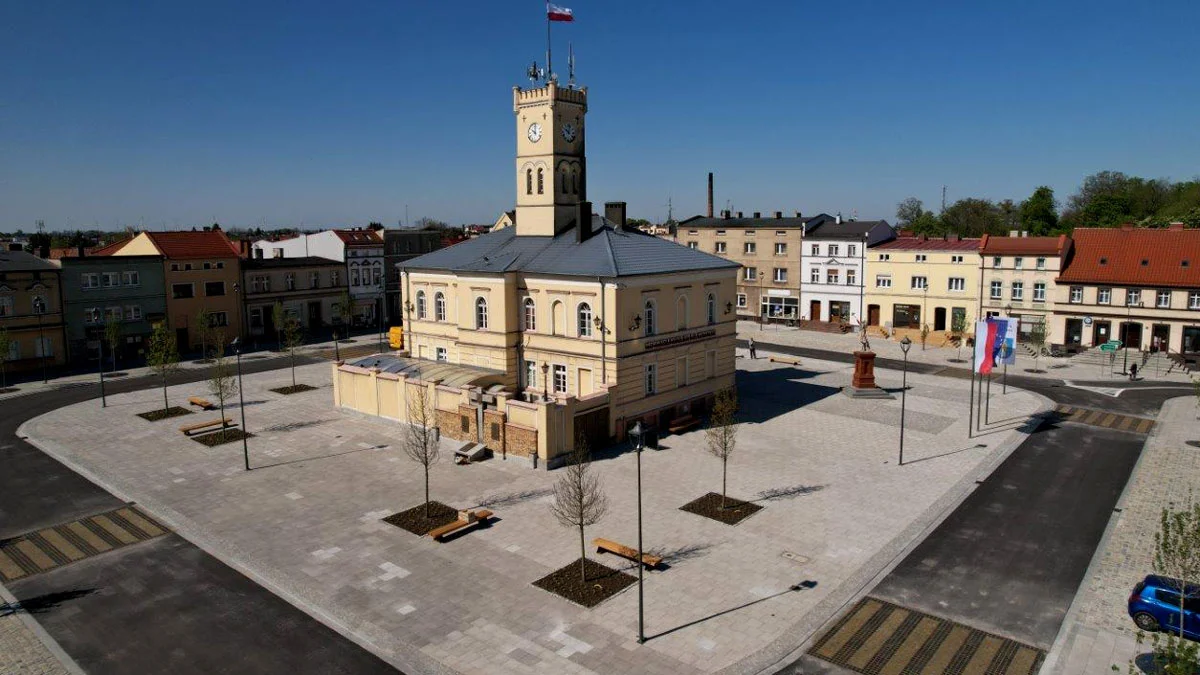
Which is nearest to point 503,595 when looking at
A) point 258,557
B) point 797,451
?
point 258,557

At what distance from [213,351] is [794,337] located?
2096 inches

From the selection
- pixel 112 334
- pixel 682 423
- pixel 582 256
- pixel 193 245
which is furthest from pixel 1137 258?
pixel 112 334

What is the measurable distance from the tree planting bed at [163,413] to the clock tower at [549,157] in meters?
23.0

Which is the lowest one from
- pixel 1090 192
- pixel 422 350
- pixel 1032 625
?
pixel 1032 625

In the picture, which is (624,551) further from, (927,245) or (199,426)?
(927,245)

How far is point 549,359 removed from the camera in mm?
42312

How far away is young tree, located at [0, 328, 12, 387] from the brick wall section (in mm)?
38792

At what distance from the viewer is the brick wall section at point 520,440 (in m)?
35.7

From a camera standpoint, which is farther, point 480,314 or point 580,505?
point 480,314

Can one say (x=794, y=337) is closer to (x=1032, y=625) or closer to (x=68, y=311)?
(x=1032, y=625)

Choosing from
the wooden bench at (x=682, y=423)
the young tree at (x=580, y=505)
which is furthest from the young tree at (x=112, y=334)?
the young tree at (x=580, y=505)

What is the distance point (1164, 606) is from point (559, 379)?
2805cm

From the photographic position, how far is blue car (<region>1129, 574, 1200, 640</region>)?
20.2 m

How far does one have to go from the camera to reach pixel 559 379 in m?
42.2
